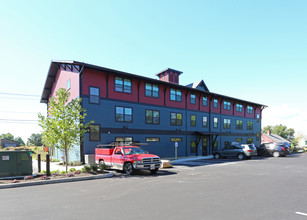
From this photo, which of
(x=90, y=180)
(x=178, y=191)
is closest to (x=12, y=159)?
(x=90, y=180)

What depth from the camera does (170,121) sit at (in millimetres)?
27031

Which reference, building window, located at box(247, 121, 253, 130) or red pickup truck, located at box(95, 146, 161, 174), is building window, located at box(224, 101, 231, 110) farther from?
red pickup truck, located at box(95, 146, 161, 174)

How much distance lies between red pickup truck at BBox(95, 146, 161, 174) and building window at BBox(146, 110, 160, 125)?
33.1 ft

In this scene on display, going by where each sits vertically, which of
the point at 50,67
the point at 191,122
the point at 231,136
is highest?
the point at 50,67

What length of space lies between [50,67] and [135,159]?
66.5 feet

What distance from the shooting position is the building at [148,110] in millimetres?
20516

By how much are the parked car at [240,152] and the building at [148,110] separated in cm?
416

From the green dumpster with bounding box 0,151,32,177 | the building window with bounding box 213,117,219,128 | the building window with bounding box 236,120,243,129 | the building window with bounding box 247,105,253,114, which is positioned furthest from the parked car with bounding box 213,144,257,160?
the green dumpster with bounding box 0,151,32,177

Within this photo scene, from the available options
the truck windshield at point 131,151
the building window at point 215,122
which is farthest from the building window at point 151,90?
the building window at point 215,122

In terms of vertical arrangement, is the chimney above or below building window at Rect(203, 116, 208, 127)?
above

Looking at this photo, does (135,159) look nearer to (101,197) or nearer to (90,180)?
(90,180)

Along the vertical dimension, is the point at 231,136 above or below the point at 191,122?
below

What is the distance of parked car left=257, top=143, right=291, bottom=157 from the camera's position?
2725 centimetres

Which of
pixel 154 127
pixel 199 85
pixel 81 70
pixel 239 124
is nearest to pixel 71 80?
pixel 81 70
